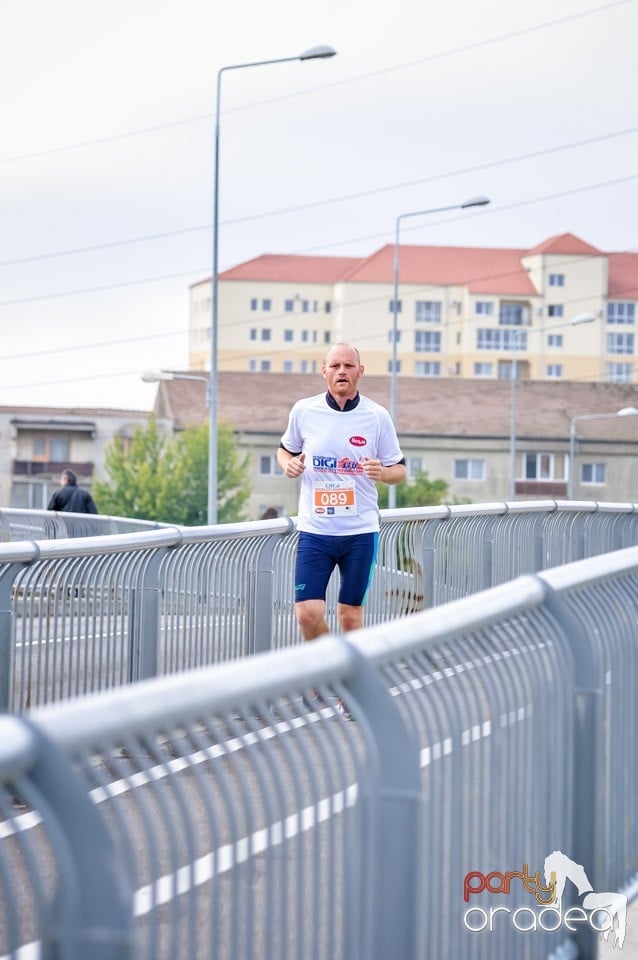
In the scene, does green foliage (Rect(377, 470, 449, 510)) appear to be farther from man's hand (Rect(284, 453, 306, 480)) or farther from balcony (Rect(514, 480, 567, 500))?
man's hand (Rect(284, 453, 306, 480))

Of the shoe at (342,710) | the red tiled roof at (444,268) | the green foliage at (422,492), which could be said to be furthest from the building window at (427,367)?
the shoe at (342,710)

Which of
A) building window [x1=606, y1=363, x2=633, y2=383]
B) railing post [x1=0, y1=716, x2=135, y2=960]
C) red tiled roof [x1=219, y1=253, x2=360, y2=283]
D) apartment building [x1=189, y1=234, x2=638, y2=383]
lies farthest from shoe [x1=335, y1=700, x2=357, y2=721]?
red tiled roof [x1=219, y1=253, x2=360, y2=283]

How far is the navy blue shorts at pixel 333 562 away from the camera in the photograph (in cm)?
845

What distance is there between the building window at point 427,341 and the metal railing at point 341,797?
142000 mm

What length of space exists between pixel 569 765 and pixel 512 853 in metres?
0.50

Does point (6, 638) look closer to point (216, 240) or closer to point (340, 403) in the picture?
point (340, 403)

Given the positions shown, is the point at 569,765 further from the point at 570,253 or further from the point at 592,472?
the point at 570,253

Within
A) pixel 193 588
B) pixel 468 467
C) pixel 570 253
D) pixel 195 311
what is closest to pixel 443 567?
pixel 193 588

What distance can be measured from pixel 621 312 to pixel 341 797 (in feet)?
483

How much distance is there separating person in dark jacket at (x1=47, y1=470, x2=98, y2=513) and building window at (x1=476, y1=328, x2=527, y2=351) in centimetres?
12188

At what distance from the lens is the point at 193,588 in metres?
9.05

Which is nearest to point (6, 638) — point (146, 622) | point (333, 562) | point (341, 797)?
point (146, 622)

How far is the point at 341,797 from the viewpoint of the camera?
3.25 metres

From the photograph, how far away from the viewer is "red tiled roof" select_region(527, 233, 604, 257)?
14375 cm
